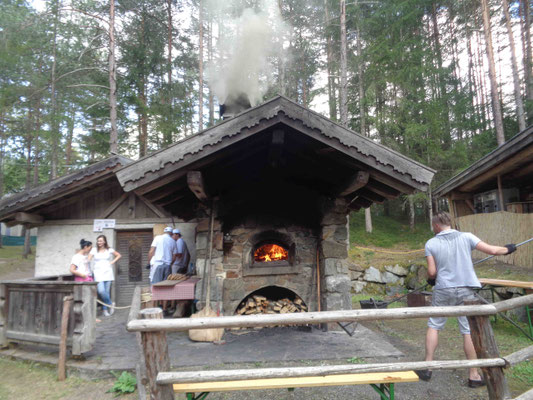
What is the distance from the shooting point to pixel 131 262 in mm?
8625

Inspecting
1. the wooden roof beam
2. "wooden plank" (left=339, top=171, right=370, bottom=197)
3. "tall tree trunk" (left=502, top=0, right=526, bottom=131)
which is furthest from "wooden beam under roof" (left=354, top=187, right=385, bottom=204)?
"tall tree trunk" (left=502, top=0, right=526, bottom=131)

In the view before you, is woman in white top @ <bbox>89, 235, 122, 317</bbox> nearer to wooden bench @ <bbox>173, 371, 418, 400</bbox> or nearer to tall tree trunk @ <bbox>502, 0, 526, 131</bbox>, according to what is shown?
wooden bench @ <bbox>173, 371, 418, 400</bbox>

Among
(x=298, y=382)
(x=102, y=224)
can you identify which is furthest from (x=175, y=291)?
(x=102, y=224)

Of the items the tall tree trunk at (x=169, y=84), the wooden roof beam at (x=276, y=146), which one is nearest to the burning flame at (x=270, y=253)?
the wooden roof beam at (x=276, y=146)

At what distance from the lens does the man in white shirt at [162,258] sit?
6.63 metres

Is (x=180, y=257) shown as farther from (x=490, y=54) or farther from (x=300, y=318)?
(x=490, y=54)

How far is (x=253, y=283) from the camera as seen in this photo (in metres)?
5.61

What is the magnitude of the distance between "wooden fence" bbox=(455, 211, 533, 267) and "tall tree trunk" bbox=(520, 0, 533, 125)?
31.0 feet

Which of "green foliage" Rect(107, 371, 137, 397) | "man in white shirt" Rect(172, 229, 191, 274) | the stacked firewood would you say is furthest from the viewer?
"man in white shirt" Rect(172, 229, 191, 274)

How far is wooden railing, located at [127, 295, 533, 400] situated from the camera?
2.48 m

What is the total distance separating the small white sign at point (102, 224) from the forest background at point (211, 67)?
3555 mm

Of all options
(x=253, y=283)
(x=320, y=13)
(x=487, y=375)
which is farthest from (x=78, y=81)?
(x=487, y=375)

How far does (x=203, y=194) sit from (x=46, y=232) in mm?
6285

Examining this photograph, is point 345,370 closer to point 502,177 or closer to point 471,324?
point 471,324
